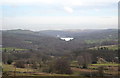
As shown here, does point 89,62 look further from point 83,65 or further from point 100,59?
point 100,59

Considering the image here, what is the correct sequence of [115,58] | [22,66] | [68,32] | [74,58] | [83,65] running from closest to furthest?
[22,66]
[83,65]
[115,58]
[74,58]
[68,32]

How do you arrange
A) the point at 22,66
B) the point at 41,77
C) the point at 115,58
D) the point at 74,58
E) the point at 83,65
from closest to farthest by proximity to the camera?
the point at 41,77 → the point at 22,66 → the point at 83,65 → the point at 115,58 → the point at 74,58

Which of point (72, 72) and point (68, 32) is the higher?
point (68, 32)

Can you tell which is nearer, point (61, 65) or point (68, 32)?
point (61, 65)

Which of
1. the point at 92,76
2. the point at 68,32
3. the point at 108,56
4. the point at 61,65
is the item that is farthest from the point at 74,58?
the point at 68,32

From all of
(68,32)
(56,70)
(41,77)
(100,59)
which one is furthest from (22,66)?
(68,32)

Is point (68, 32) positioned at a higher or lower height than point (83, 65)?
higher

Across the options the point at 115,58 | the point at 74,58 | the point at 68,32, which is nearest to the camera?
the point at 115,58

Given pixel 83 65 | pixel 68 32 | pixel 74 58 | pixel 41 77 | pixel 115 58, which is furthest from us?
pixel 68 32

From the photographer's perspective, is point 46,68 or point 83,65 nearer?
point 46,68
